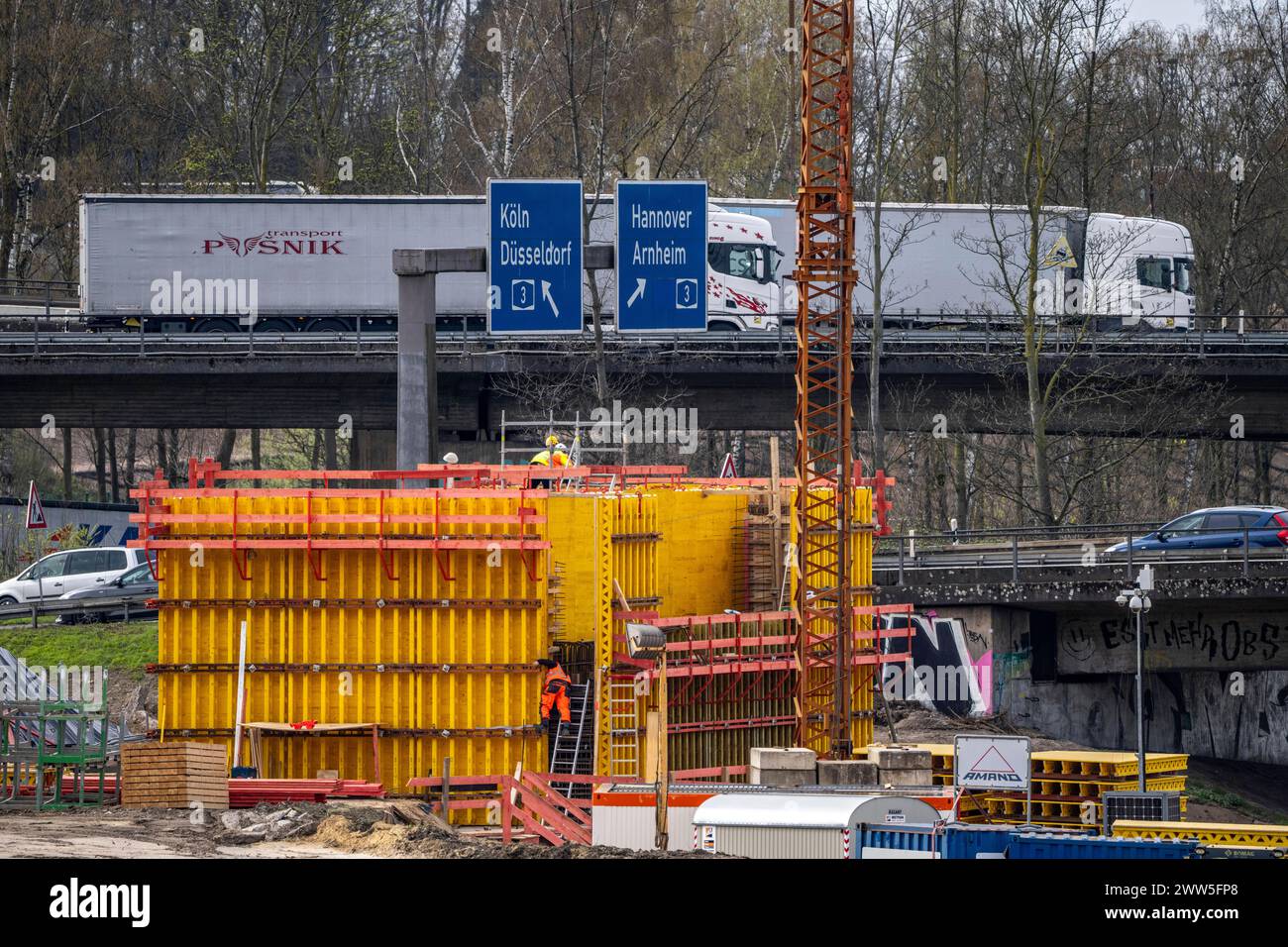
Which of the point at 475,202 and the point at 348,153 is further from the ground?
the point at 348,153

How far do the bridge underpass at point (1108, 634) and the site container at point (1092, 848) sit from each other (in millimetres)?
14475

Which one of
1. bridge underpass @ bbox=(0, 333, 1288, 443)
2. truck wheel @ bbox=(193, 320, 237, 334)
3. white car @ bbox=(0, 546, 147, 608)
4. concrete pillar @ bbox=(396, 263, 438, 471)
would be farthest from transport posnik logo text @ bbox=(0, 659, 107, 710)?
truck wheel @ bbox=(193, 320, 237, 334)

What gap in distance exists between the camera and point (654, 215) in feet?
88.5

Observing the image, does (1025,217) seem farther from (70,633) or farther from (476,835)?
(476,835)

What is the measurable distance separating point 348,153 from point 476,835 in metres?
41.9

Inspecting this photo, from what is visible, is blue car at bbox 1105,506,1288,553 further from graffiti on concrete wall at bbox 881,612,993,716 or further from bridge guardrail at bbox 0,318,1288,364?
bridge guardrail at bbox 0,318,1288,364

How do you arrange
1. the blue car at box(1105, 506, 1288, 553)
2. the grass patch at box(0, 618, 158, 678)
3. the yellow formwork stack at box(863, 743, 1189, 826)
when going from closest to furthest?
the yellow formwork stack at box(863, 743, 1189, 826)
the grass patch at box(0, 618, 158, 678)
the blue car at box(1105, 506, 1288, 553)

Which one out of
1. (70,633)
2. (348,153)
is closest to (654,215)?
(70,633)

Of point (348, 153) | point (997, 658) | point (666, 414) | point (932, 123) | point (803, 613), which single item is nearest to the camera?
point (803, 613)

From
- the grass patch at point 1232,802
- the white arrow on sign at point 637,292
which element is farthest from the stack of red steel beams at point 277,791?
the grass patch at point 1232,802

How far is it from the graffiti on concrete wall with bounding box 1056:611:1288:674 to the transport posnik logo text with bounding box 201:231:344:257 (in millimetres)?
21689

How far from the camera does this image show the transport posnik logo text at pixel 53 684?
2500cm

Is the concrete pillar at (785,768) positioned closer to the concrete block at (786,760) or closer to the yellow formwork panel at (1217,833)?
the concrete block at (786,760)

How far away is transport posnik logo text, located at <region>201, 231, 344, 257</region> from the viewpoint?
44.6 meters
